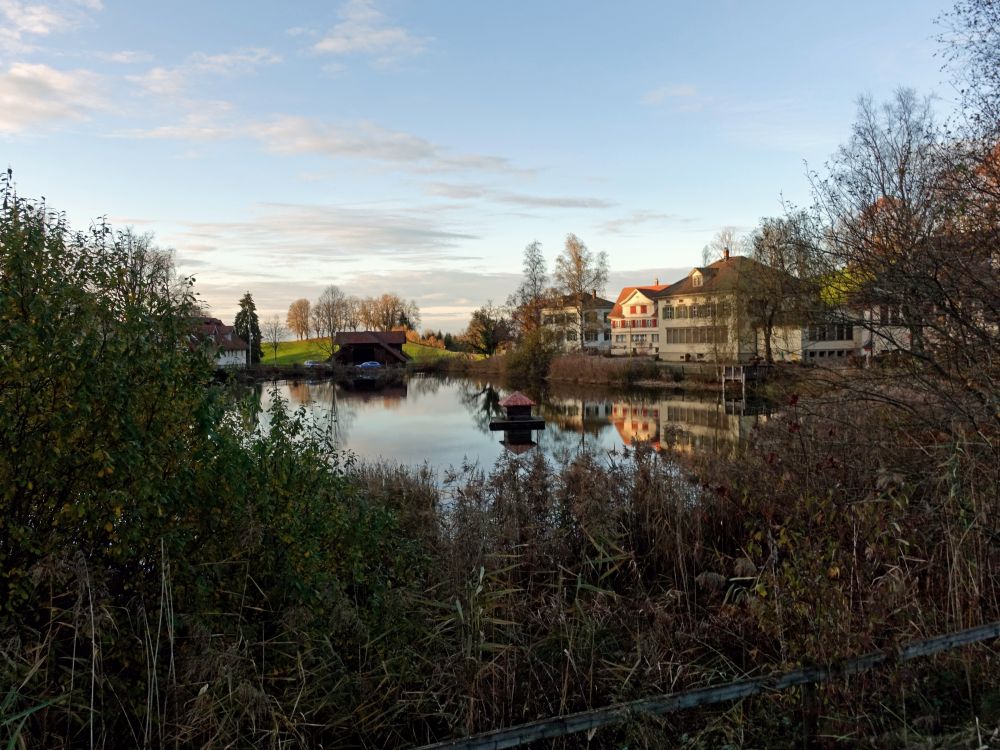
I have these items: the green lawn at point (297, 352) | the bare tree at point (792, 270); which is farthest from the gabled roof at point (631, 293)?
the bare tree at point (792, 270)

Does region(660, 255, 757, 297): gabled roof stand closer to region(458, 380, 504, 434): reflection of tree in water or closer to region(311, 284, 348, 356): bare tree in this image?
region(458, 380, 504, 434): reflection of tree in water

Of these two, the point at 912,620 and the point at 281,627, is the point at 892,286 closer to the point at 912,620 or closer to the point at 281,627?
the point at 912,620

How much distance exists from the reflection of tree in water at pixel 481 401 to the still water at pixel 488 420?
6cm

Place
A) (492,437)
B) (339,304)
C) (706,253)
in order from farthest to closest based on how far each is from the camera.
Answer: (339,304) → (706,253) → (492,437)

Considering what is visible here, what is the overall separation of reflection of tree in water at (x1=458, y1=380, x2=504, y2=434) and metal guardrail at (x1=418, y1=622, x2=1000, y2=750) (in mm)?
25410

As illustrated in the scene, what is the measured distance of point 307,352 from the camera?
352ft

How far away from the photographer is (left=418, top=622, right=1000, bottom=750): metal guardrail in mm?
3133

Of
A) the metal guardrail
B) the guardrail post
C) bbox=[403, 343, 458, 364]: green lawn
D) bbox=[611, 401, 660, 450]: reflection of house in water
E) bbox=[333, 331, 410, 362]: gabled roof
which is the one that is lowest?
bbox=[611, 401, 660, 450]: reflection of house in water

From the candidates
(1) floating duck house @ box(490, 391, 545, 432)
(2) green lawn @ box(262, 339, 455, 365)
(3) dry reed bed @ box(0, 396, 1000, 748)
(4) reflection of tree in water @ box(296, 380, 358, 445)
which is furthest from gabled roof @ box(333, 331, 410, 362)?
(3) dry reed bed @ box(0, 396, 1000, 748)

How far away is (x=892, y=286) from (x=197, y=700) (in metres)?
7.60

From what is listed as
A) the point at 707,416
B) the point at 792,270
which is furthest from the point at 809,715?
the point at 707,416

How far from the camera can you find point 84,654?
13.3 ft

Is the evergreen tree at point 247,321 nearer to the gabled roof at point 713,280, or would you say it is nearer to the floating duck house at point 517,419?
the gabled roof at point 713,280

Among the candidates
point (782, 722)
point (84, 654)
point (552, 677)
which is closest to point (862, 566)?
point (782, 722)
